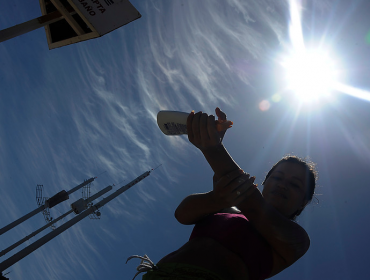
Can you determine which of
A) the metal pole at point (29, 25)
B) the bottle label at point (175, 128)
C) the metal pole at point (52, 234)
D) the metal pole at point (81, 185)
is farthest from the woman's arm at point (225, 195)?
the metal pole at point (81, 185)

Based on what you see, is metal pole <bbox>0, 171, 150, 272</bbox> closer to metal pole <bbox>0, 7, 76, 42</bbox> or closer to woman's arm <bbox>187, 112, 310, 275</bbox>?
metal pole <bbox>0, 7, 76, 42</bbox>

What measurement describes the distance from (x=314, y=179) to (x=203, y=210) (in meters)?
2.53

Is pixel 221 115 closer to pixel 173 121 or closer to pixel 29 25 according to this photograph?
pixel 173 121

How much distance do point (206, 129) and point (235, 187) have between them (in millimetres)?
570

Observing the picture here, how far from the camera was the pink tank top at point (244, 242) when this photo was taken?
2.12 meters

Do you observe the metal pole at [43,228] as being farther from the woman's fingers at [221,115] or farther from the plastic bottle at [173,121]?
the woman's fingers at [221,115]

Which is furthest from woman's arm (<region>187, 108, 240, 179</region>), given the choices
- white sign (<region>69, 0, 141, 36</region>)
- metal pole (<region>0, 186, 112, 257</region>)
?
metal pole (<region>0, 186, 112, 257</region>)

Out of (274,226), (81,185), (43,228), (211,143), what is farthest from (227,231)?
(81,185)

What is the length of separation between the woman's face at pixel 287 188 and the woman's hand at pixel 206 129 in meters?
1.66

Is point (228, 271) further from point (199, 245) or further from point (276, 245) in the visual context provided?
point (276, 245)

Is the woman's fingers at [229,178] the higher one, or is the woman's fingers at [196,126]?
the woman's fingers at [196,126]

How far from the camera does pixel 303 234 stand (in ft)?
6.79

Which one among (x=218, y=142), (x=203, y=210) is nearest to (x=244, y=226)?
(x=203, y=210)

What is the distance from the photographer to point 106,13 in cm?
495
